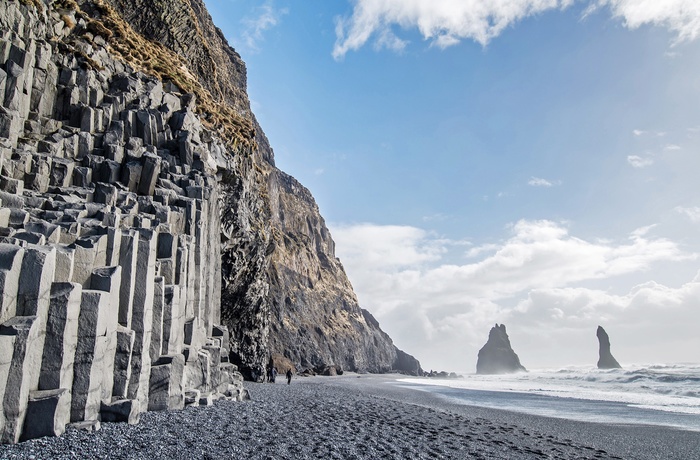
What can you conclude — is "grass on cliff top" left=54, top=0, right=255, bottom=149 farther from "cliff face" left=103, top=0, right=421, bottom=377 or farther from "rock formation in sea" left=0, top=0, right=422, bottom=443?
"cliff face" left=103, top=0, right=421, bottom=377

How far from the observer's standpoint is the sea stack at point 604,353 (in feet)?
461

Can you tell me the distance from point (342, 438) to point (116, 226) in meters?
9.55

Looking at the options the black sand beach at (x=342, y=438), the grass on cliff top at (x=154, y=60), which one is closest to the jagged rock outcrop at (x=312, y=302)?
the grass on cliff top at (x=154, y=60)

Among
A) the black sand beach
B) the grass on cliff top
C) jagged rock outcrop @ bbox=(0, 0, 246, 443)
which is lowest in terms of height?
the black sand beach

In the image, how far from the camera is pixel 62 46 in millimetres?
25062

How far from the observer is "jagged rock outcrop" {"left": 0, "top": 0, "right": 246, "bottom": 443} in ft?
32.9

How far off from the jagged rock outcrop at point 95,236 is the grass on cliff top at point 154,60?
1645 millimetres

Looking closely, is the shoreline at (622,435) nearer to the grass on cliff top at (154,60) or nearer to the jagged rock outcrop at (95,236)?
the jagged rock outcrop at (95,236)

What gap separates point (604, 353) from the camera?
14350cm

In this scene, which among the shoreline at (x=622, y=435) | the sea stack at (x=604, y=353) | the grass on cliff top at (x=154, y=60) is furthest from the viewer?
the sea stack at (x=604, y=353)

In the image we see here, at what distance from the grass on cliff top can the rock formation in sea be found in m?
0.20

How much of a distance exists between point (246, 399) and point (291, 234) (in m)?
93.7

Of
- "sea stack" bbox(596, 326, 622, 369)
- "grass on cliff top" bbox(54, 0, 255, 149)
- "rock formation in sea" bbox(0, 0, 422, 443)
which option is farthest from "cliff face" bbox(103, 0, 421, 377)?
"sea stack" bbox(596, 326, 622, 369)

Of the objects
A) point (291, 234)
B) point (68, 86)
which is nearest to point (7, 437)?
point (68, 86)
